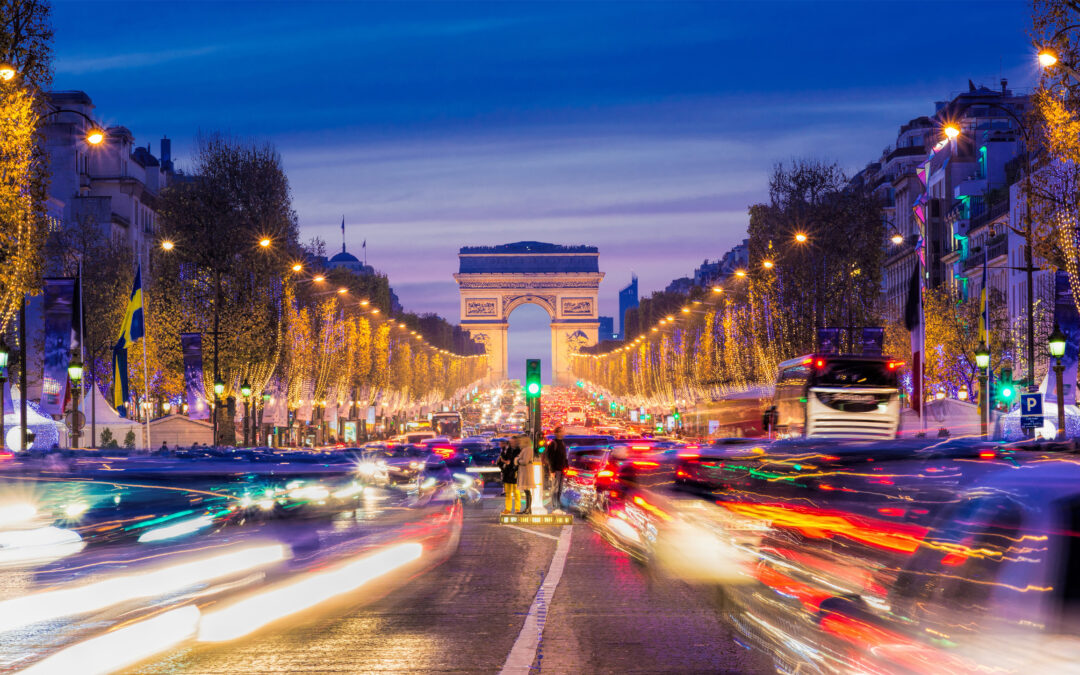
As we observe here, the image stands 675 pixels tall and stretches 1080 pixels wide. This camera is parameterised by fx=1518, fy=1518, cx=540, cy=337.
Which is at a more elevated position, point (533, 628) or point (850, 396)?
point (850, 396)

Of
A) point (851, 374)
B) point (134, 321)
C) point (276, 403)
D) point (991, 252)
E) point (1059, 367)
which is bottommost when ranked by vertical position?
point (276, 403)

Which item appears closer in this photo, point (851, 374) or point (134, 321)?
point (851, 374)

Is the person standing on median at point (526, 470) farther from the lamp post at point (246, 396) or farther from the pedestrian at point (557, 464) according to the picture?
the lamp post at point (246, 396)

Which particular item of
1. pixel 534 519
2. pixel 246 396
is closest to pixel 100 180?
pixel 246 396

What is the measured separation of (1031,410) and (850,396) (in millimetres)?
7060

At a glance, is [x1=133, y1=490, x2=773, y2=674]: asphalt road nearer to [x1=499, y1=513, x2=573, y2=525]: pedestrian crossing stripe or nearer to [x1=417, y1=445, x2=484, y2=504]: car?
[x1=499, y1=513, x2=573, y2=525]: pedestrian crossing stripe

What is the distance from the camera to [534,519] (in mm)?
28281

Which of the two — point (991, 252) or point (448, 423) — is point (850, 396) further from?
point (448, 423)

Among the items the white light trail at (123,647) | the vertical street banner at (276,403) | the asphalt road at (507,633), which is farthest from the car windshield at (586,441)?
the vertical street banner at (276,403)

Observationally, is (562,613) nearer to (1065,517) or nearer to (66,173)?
(1065,517)

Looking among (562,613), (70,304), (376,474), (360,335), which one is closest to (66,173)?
(360,335)

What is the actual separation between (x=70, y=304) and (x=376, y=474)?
18649 mm

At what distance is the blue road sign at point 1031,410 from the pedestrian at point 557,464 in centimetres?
1106

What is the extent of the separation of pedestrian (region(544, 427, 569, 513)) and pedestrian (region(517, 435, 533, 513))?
230 centimetres
